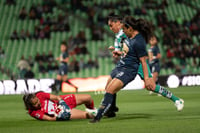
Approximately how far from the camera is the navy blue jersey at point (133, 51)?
402 inches

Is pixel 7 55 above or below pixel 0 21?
below

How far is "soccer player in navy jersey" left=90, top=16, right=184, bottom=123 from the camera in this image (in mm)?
10156

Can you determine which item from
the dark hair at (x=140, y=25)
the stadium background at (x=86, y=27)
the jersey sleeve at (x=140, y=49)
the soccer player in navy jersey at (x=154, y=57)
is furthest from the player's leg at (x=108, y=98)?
the stadium background at (x=86, y=27)

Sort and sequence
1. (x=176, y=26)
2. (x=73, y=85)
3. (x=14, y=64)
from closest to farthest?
(x=73, y=85)
(x=14, y=64)
(x=176, y=26)

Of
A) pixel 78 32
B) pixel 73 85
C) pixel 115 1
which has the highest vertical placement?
pixel 115 1

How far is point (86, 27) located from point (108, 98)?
936 inches

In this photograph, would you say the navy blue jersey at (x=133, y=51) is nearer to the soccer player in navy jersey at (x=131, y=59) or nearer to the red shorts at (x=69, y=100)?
the soccer player in navy jersey at (x=131, y=59)

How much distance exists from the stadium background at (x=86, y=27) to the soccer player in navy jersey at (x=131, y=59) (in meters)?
18.2

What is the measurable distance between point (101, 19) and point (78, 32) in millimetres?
2112

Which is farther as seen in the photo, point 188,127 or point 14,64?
point 14,64

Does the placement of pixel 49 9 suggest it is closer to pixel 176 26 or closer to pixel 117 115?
pixel 176 26

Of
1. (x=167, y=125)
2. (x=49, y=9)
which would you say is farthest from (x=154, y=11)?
(x=167, y=125)

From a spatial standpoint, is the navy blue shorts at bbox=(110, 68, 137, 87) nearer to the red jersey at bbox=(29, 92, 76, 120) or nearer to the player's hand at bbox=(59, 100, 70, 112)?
the player's hand at bbox=(59, 100, 70, 112)

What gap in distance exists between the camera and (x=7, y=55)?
30688mm
